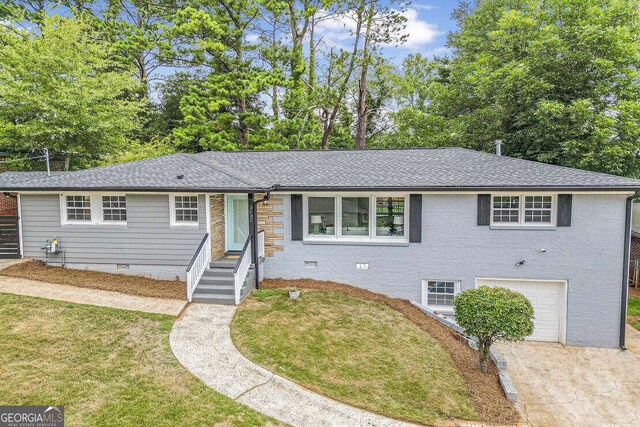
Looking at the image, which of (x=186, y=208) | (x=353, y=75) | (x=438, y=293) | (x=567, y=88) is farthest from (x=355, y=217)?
(x=353, y=75)

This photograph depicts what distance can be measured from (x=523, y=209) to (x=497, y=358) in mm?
4263

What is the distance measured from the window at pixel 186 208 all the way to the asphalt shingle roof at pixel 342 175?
1.95 feet

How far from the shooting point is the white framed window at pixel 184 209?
33.1 feet

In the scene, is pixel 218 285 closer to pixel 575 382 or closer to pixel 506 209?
pixel 506 209

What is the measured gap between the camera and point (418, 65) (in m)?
24.2

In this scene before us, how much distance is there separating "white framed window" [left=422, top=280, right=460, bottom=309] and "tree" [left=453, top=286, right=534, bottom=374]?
3.01 m

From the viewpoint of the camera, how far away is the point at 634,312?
466 inches

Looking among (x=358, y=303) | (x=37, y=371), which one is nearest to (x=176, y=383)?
(x=37, y=371)

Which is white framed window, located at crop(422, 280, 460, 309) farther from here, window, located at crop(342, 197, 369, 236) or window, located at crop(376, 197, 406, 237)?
window, located at crop(342, 197, 369, 236)

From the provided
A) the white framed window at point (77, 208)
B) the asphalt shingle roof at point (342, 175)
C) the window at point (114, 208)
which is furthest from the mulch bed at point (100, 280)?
the asphalt shingle roof at point (342, 175)

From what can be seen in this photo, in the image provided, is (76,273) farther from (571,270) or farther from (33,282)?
(571,270)

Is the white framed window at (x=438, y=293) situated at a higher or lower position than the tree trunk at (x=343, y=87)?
lower

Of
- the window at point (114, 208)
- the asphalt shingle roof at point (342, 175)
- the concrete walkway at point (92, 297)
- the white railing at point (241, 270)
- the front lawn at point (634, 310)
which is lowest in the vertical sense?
the front lawn at point (634, 310)

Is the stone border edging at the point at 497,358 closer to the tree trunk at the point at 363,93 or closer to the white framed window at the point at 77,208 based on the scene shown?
the white framed window at the point at 77,208
